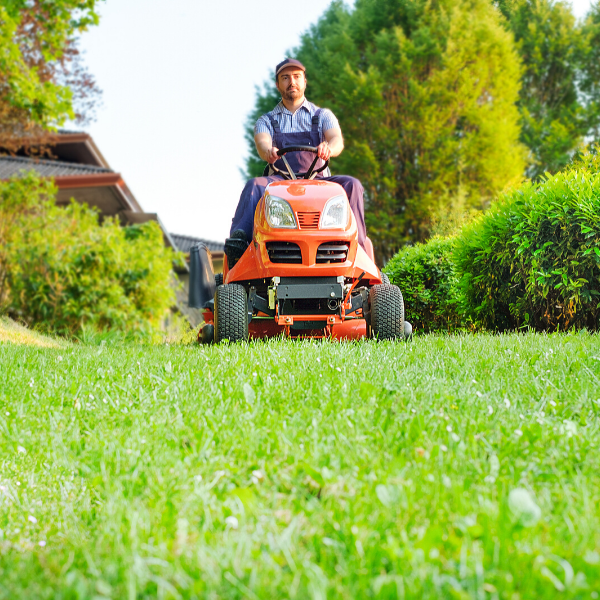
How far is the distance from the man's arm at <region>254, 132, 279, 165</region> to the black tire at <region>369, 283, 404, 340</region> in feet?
4.46

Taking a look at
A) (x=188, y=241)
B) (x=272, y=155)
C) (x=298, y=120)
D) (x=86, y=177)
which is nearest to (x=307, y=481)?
(x=272, y=155)

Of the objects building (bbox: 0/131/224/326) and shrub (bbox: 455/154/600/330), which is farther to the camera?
building (bbox: 0/131/224/326)

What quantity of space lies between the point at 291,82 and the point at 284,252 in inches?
66.6

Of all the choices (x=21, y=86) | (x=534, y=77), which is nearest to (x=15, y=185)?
(x=21, y=86)

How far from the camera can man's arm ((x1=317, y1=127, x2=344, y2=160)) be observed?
16.4ft

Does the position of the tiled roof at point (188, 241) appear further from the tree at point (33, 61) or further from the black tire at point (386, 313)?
the black tire at point (386, 313)

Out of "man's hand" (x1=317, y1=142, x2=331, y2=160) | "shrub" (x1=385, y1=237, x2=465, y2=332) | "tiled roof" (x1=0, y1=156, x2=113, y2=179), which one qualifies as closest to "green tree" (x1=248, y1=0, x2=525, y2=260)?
"tiled roof" (x1=0, y1=156, x2=113, y2=179)

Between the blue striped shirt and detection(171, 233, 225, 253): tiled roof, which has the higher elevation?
the blue striped shirt

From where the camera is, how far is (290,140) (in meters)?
5.46

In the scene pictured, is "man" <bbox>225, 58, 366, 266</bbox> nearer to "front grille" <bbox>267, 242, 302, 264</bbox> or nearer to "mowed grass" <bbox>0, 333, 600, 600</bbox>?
"front grille" <bbox>267, 242, 302, 264</bbox>

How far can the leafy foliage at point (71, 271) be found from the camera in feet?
34.8

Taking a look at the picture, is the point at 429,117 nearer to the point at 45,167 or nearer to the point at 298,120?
the point at 45,167

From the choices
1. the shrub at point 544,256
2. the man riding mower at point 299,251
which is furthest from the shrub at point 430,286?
the man riding mower at point 299,251

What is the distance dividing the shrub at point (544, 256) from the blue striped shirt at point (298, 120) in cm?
225
